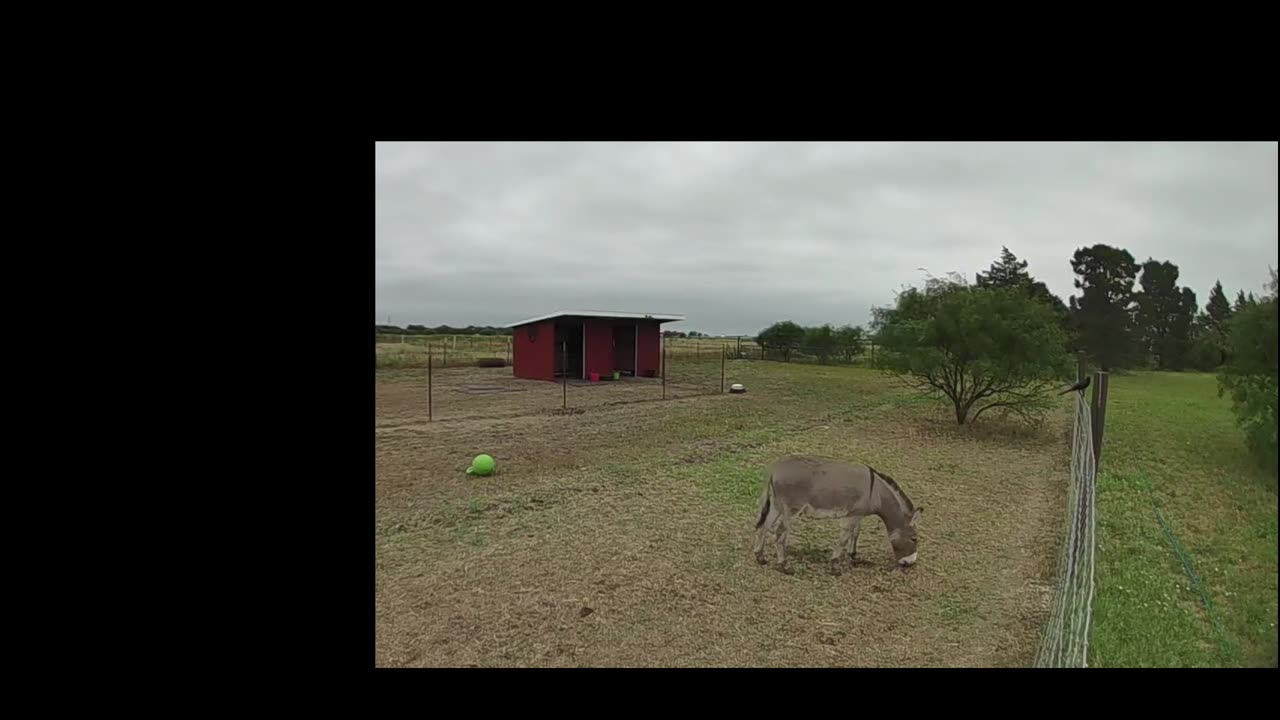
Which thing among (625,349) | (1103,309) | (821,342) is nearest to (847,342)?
(821,342)

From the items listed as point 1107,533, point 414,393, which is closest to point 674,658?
point 1107,533

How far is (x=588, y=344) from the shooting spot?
61.0 ft

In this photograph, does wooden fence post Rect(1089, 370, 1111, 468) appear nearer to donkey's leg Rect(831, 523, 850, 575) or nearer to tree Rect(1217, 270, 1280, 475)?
donkey's leg Rect(831, 523, 850, 575)

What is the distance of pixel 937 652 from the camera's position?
2795 millimetres

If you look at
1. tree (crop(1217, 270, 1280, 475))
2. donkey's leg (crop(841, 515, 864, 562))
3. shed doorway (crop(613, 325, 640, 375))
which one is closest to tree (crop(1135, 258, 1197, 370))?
tree (crop(1217, 270, 1280, 475))

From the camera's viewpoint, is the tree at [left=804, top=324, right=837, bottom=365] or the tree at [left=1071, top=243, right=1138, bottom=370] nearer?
the tree at [left=1071, top=243, right=1138, bottom=370]

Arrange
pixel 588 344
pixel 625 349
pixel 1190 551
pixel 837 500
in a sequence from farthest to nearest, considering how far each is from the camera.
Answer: pixel 625 349 → pixel 588 344 → pixel 837 500 → pixel 1190 551

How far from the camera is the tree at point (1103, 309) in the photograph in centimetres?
215

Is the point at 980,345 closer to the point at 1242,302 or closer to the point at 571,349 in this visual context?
the point at 1242,302

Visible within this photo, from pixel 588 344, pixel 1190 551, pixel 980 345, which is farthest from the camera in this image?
pixel 588 344

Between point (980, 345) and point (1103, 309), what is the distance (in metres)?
7.59

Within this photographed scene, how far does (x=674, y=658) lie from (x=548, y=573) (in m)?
1.29

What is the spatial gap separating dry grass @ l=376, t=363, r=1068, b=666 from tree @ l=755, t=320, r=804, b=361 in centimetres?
2218

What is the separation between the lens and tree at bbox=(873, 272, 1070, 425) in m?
9.07
